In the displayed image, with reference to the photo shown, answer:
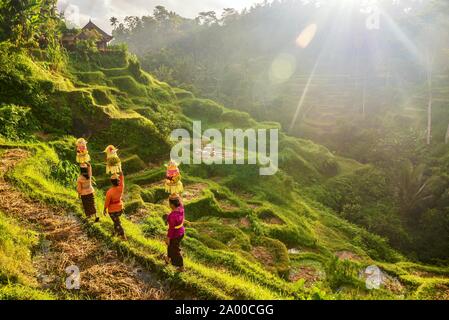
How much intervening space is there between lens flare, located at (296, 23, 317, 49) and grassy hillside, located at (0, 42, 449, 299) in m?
59.0

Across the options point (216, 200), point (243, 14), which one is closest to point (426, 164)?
point (216, 200)

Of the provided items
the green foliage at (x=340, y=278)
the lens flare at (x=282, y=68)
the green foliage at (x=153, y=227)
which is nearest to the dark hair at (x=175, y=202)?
the green foliage at (x=153, y=227)

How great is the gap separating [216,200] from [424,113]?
33.4 meters

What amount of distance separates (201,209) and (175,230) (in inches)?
258

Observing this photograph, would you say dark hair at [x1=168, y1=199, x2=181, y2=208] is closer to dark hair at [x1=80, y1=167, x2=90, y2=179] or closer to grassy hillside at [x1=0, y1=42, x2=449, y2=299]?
grassy hillside at [x1=0, y1=42, x2=449, y2=299]

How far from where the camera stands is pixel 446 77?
4109 centimetres

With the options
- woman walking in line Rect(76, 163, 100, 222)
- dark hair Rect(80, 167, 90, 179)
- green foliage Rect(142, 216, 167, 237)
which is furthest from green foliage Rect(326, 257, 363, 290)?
dark hair Rect(80, 167, 90, 179)

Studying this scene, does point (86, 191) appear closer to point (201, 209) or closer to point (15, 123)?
point (201, 209)

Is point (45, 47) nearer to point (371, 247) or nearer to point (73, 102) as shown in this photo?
point (73, 102)

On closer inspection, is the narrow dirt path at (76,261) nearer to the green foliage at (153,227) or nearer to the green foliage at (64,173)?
the green foliage at (153,227)

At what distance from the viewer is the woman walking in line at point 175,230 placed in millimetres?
5613

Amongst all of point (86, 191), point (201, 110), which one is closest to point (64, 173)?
point (86, 191)

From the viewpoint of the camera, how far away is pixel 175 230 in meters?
5.65
